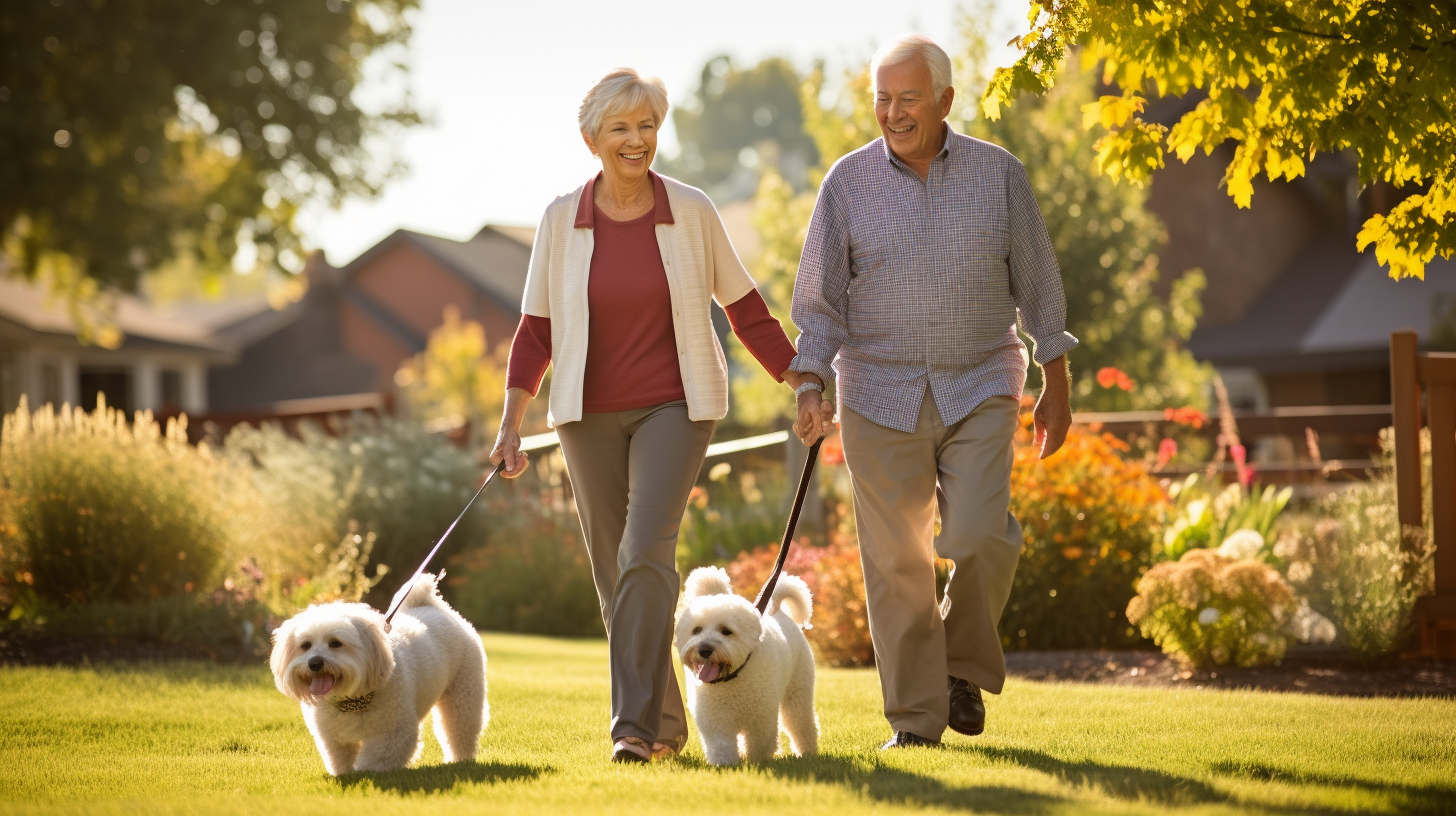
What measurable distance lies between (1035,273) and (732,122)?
84.6m

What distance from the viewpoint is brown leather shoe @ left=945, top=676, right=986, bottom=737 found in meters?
4.79

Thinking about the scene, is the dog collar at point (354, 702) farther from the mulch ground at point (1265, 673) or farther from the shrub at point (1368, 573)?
the shrub at point (1368, 573)

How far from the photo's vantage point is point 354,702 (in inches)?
174

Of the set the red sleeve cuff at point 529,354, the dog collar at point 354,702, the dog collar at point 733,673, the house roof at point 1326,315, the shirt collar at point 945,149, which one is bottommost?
the dog collar at point 354,702

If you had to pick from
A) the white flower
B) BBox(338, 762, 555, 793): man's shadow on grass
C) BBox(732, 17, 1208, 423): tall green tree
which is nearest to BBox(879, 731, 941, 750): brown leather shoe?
BBox(338, 762, 555, 793): man's shadow on grass

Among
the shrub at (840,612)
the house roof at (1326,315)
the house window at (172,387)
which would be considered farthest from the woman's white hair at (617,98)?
the house window at (172,387)

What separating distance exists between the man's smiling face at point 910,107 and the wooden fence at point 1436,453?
12.0 ft

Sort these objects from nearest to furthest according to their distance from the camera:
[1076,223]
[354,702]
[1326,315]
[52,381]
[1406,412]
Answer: [354,702]
[1406,412]
[1076,223]
[1326,315]
[52,381]

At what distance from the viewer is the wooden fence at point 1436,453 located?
7.09 metres

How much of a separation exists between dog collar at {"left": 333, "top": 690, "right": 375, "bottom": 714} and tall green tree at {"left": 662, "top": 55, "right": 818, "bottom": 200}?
80.5 meters

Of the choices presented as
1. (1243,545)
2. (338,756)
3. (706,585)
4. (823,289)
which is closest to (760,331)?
(823,289)

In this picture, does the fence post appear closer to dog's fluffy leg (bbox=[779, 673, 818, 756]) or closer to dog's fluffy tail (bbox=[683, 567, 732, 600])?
dog's fluffy leg (bbox=[779, 673, 818, 756])

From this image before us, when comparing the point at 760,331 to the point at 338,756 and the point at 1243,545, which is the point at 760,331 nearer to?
the point at 338,756

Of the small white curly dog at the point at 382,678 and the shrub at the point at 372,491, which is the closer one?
the small white curly dog at the point at 382,678
